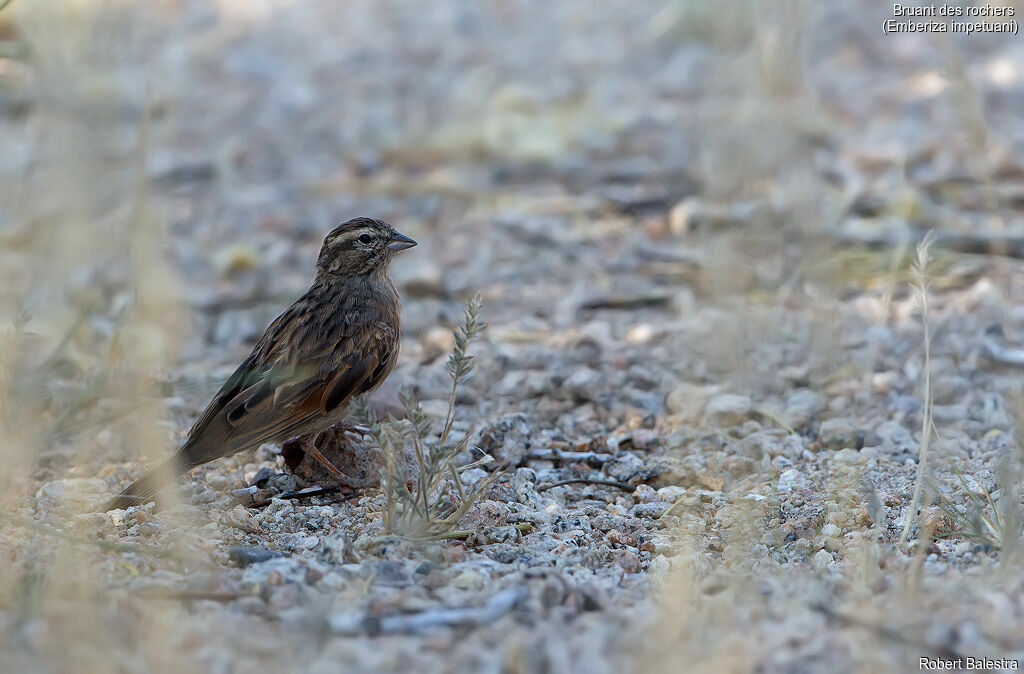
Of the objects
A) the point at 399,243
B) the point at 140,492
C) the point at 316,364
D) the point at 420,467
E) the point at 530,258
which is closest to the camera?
the point at 420,467

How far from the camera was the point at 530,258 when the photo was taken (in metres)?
7.30

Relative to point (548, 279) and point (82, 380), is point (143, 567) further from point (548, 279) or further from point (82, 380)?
point (548, 279)

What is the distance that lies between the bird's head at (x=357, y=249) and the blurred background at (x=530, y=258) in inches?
22.3

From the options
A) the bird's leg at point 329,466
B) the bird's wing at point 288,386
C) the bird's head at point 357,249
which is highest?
the bird's head at point 357,249

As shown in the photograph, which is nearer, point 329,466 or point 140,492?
point 140,492

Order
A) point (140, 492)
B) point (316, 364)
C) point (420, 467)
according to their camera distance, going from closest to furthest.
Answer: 1. point (420, 467)
2. point (140, 492)
3. point (316, 364)

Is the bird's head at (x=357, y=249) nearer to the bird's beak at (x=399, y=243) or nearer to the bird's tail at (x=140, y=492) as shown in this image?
the bird's beak at (x=399, y=243)

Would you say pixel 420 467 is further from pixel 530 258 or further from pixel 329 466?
pixel 530 258

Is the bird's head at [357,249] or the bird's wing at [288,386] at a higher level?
the bird's head at [357,249]

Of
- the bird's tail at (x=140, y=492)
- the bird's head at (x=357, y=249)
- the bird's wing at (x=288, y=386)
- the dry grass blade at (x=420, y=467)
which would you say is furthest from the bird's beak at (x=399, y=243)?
the dry grass blade at (x=420, y=467)

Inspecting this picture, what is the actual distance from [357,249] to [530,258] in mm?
2022

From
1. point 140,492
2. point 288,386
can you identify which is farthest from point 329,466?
point 140,492

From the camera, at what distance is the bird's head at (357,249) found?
5.41 meters

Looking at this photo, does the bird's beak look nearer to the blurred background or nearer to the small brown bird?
the small brown bird
